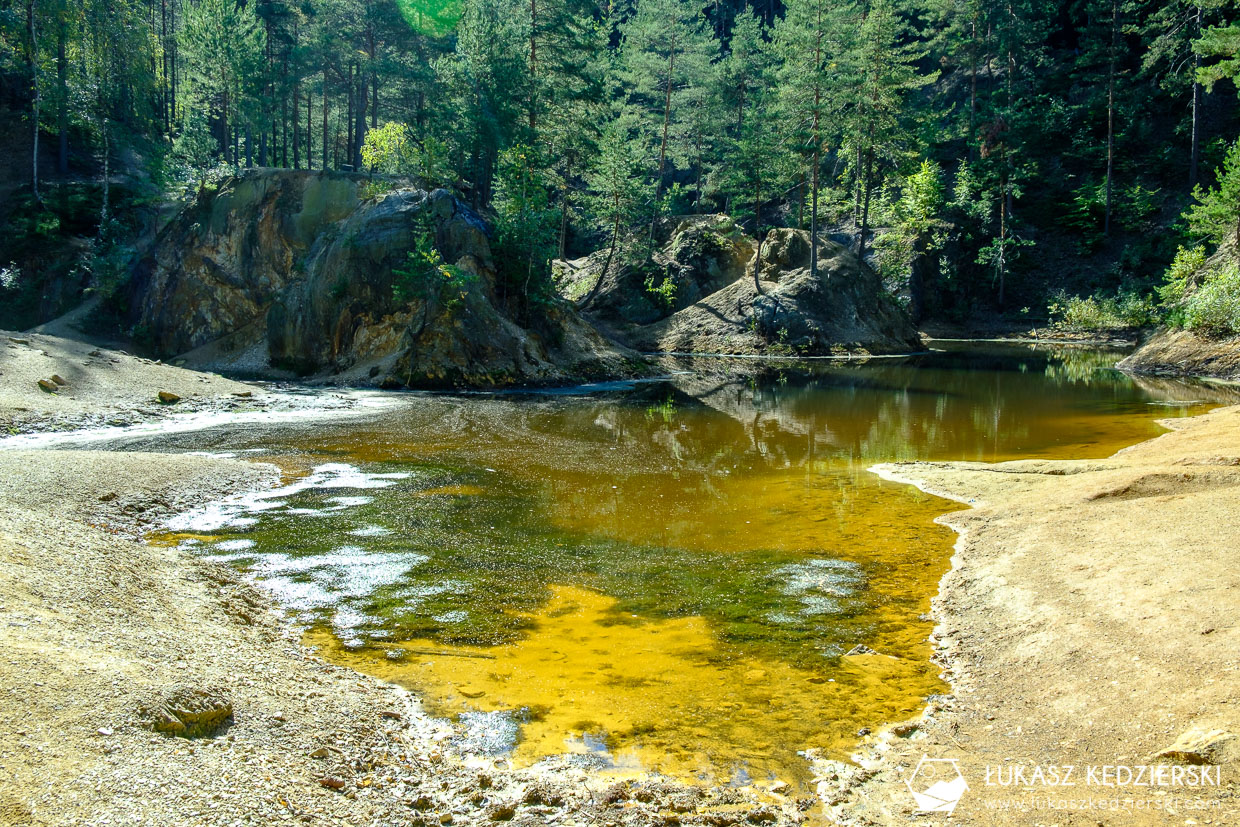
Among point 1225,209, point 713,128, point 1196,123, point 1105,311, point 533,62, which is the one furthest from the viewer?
point 713,128

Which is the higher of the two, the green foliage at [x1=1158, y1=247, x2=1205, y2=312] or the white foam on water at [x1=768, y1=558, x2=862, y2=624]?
the green foliage at [x1=1158, y1=247, x2=1205, y2=312]

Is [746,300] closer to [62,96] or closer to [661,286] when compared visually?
[661,286]

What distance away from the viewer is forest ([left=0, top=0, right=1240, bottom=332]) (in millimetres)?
38812

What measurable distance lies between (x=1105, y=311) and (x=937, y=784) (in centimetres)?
5569

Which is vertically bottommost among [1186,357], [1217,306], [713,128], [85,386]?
[85,386]

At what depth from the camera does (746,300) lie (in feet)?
154

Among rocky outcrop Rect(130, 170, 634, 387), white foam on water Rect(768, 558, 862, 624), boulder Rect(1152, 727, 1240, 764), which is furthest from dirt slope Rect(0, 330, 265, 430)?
boulder Rect(1152, 727, 1240, 764)

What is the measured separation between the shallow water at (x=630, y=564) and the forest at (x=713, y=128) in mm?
17489

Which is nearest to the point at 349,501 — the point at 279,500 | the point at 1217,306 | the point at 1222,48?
the point at 279,500

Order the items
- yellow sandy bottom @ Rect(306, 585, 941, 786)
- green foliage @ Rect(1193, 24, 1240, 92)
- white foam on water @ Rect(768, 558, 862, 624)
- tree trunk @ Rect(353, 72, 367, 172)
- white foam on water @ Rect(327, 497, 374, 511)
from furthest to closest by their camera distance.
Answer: tree trunk @ Rect(353, 72, 367, 172)
green foliage @ Rect(1193, 24, 1240, 92)
white foam on water @ Rect(327, 497, 374, 511)
white foam on water @ Rect(768, 558, 862, 624)
yellow sandy bottom @ Rect(306, 585, 941, 786)

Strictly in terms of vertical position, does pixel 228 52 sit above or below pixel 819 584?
above

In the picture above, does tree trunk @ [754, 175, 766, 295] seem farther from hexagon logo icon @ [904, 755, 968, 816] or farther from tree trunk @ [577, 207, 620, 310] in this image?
hexagon logo icon @ [904, 755, 968, 816]

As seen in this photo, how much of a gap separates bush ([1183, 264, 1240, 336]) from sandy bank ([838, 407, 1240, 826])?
78.8ft

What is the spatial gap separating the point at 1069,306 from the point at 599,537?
5220cm
